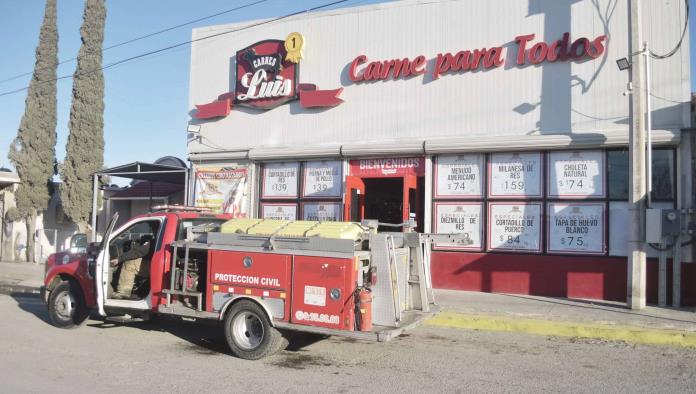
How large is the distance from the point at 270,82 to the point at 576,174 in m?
8.44

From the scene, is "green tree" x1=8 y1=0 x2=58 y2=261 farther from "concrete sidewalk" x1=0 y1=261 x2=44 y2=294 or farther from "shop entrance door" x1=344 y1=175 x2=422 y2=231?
"shop entrance door" x1=344 y1=175 x2=422 y2=231

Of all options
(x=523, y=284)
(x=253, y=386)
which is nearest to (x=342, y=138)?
(x=523, y=284)

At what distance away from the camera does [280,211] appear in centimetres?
1562

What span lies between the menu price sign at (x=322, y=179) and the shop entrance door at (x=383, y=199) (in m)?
0.45

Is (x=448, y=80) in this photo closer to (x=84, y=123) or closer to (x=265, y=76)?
(x=265, y=76)

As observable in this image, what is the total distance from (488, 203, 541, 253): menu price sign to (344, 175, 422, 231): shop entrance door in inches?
78.4

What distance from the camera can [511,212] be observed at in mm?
12836

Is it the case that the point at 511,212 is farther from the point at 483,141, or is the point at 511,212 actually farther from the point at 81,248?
the point at 81,248

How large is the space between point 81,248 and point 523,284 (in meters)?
9.05

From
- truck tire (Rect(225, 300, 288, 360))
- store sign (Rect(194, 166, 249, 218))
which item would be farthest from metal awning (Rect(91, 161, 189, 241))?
truck tire (Rect(225, 300, 288, 360))

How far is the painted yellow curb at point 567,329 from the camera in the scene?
339 inches

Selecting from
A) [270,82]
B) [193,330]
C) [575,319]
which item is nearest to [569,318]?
[575,319]

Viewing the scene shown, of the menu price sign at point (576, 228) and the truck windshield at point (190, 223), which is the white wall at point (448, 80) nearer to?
the menu price sign at point (576, 228)

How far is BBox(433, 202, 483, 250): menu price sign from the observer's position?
1315cm
